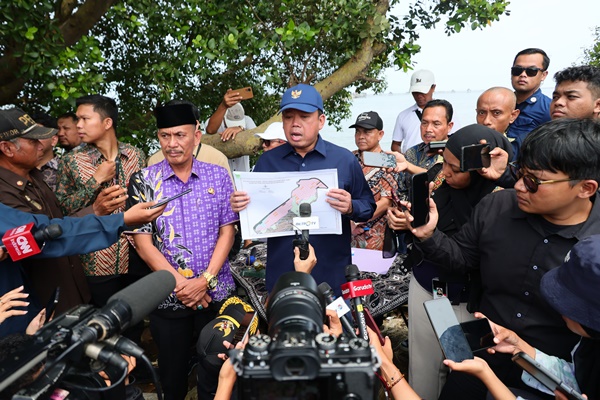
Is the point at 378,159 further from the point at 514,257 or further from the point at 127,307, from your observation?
the point at 127,307

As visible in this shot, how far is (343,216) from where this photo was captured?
2984mm

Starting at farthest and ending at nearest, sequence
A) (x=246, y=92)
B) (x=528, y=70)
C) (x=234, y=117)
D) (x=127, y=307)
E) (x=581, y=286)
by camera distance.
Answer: (x=234, y=117), (x=246, y=92), (x=528, y=70), (x=581, y=286), (x=127, y=307)

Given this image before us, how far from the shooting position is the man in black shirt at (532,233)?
1.98m

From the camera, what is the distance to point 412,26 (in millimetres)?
6113

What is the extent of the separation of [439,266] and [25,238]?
88.1 inches

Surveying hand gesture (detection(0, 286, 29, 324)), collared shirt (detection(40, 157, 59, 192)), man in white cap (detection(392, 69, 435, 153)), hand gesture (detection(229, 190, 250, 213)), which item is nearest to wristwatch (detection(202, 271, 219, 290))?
hand gesture (detection(229, 190, 250, 213))

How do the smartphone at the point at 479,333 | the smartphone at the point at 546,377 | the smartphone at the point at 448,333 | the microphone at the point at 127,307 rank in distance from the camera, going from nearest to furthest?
1. the microphone at the point at 127,307
2. the smartphone at the point at 546,377
3. the smartphone at the point at 448,333
4. the smartphone at the point at 479,333

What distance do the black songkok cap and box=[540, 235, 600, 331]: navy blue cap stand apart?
2.40 m

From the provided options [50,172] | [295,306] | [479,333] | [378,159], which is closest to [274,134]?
[378,159]

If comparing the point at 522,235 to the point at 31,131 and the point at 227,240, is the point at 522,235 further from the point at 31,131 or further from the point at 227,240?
the point at 31,131

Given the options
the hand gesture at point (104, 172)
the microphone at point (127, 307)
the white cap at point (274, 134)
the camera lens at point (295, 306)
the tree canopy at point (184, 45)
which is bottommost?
the camera lens at point (295, 306)

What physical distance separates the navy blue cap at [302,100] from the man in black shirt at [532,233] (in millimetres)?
1066

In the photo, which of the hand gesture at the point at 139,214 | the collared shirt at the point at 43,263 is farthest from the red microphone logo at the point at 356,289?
the collared shirt at the point at 43,263

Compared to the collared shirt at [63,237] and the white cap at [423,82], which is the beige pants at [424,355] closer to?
the collared shirt at [63,237]
